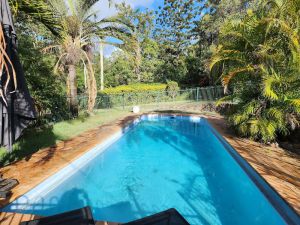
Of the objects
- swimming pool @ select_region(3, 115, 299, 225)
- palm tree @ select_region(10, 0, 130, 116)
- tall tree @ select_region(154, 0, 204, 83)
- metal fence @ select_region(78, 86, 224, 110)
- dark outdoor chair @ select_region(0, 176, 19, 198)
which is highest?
tall tree @ select_region(154, 0, 204, 83)

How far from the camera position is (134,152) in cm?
783

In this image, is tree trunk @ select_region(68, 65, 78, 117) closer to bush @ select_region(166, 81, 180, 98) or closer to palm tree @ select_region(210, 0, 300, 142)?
palm tree @ select_region(210, 0, 300, 142)

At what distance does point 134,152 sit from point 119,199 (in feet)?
10.7

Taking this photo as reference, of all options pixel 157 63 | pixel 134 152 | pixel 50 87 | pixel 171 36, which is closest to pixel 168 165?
pixel 134 152

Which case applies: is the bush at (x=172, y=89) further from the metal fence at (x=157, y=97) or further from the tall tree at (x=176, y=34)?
the tall tree at (x=176, y=34)

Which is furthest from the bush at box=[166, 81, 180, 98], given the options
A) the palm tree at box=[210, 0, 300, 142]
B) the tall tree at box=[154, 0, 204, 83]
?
the palm tree at box=[210, 0, 300, 142]

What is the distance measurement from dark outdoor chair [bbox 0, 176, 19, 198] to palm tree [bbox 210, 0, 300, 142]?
5431mm

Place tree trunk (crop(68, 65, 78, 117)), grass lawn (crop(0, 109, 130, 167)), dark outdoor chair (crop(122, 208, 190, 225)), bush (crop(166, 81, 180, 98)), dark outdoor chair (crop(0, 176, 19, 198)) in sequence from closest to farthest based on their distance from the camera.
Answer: dark outdoor chair (crop(122, 208, 190, 225)), dark outdoor chair (crop(0, 176, 19, 198)), grass lawn (crop(0, 109, 130, 167)), tree trunk (crop(68, 65, 78, 117)), bush (crop(166, 81, 180, 98))

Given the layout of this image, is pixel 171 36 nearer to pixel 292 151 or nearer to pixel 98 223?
pixel 292 151

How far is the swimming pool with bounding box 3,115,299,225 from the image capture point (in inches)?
154

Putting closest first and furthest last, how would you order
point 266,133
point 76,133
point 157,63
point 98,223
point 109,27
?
point 98,223 → point 266,133 → point 76,133 → point 109,27 → point 157,63

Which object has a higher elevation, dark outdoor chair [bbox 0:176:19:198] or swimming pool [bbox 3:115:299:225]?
dark outdoor chair [bbox 0:176:19:198]

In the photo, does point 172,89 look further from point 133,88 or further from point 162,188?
point 162,188

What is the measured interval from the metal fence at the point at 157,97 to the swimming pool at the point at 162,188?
10.2m
